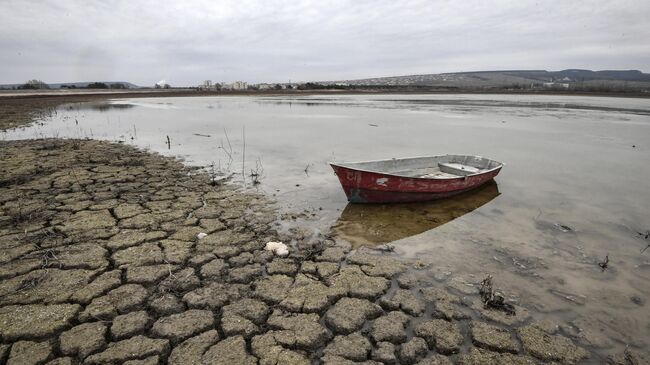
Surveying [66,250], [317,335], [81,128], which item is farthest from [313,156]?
[81,128]

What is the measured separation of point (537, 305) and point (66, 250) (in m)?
6.17

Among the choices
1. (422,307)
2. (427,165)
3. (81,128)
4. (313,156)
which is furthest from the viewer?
(81,128)

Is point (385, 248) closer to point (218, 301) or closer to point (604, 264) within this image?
point (218, 301)

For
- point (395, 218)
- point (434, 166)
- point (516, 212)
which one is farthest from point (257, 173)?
point (516, 212)

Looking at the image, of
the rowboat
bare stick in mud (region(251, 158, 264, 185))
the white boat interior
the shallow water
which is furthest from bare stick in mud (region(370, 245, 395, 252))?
bare stick in mud (region(251, 158, 264, 185))

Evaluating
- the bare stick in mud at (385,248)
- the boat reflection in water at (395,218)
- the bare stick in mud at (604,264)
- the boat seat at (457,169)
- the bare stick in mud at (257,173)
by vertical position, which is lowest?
the bare stick in mud at (604,264)

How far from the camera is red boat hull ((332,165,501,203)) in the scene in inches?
272

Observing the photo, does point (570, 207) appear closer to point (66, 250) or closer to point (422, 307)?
point (422, 307)

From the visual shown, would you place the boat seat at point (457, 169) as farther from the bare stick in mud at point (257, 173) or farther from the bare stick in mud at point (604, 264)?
the bare stick in mud at point (257, 173)

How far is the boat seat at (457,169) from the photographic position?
8.98 m

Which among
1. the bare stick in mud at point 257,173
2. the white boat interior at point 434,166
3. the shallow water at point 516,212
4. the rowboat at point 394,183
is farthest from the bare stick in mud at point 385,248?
the bare stick in mud at point 257,173

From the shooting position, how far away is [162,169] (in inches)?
381

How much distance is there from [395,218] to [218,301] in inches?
154

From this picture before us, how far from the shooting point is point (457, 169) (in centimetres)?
904
